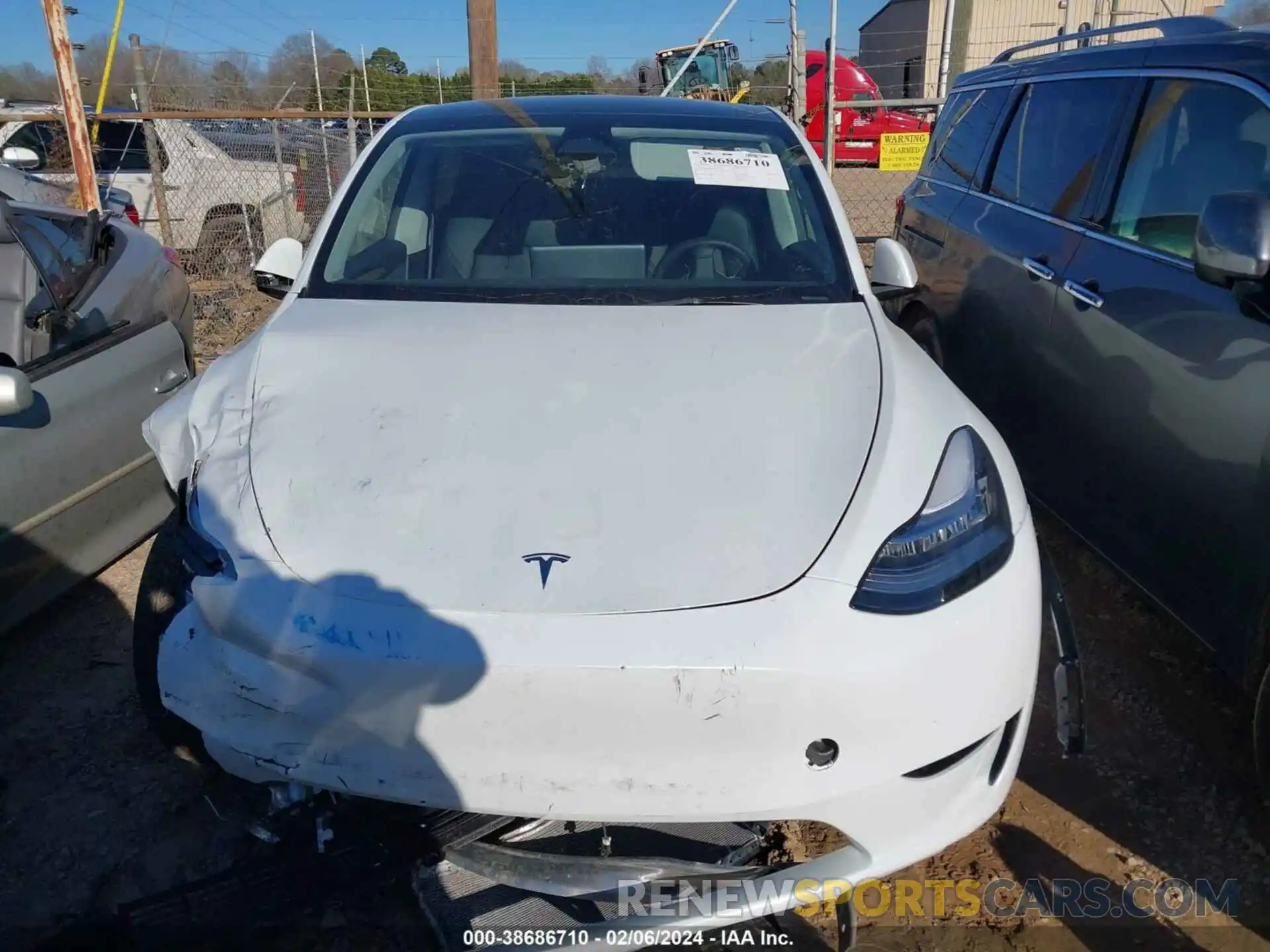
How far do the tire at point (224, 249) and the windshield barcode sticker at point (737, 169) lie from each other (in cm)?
662

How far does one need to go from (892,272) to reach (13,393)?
8.22 ft

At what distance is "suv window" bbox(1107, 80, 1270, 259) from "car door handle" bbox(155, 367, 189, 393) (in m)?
3.27

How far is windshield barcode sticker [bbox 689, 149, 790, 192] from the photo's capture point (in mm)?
2994

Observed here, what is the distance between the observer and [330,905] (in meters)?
2.13

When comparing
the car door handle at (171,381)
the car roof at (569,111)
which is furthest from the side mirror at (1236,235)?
the car door handle at (171,381)

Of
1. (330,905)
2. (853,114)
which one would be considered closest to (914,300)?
(330,905)

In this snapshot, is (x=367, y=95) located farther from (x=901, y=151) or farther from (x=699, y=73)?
(x=699, y=73)

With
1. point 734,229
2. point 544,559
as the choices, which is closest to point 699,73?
point 734,229

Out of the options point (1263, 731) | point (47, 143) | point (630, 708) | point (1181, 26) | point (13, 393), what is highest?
point (1181, 26)

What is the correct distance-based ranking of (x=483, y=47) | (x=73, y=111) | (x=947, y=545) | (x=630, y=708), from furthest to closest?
(x=483, y=47)
(x=73, y=111)
(x=947, y=545)
(x=630, y=708)

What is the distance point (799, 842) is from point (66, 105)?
6.91m

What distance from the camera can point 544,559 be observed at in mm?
1792

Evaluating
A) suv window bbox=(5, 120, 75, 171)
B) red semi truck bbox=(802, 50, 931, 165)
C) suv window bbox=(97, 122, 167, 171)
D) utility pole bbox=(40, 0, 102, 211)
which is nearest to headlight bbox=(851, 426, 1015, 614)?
utility pole bbox=(40, 0, 102, 211)

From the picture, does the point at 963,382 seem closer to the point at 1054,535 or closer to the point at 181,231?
the point at 1054,535
